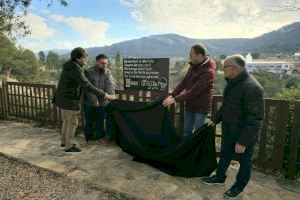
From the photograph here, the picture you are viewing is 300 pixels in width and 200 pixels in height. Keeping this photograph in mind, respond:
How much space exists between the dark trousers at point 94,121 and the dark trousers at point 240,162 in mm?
2830

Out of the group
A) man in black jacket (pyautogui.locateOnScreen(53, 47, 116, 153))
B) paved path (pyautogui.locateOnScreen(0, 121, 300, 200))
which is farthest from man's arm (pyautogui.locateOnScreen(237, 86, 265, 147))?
man in black jacket (pyautogui.locateOnScreen(53, 47, 116, 153))

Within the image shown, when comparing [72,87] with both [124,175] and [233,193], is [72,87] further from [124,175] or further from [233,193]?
[233,193]

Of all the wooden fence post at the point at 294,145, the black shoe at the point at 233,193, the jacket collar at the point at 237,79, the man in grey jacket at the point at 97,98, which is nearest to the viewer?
the jacket collar at the point at 237,79

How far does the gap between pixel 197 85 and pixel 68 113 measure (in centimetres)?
259

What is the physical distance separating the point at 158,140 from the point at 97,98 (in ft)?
5.30

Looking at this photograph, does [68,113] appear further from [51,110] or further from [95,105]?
→ [51,110]

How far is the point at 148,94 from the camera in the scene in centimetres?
627

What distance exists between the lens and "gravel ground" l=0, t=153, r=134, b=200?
4.25 meters

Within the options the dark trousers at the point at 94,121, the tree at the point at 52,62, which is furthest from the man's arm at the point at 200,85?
the tree at the point at 52,62

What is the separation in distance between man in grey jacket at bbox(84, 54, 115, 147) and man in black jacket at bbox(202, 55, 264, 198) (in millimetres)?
2610

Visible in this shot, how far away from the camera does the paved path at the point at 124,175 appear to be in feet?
13.9

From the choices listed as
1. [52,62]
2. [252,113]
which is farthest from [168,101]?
[52,62]

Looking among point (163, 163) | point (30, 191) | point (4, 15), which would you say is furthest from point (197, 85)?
point (4, 15)

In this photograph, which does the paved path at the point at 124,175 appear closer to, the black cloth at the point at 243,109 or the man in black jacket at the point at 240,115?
the man in black jacket at the point at 240,115
